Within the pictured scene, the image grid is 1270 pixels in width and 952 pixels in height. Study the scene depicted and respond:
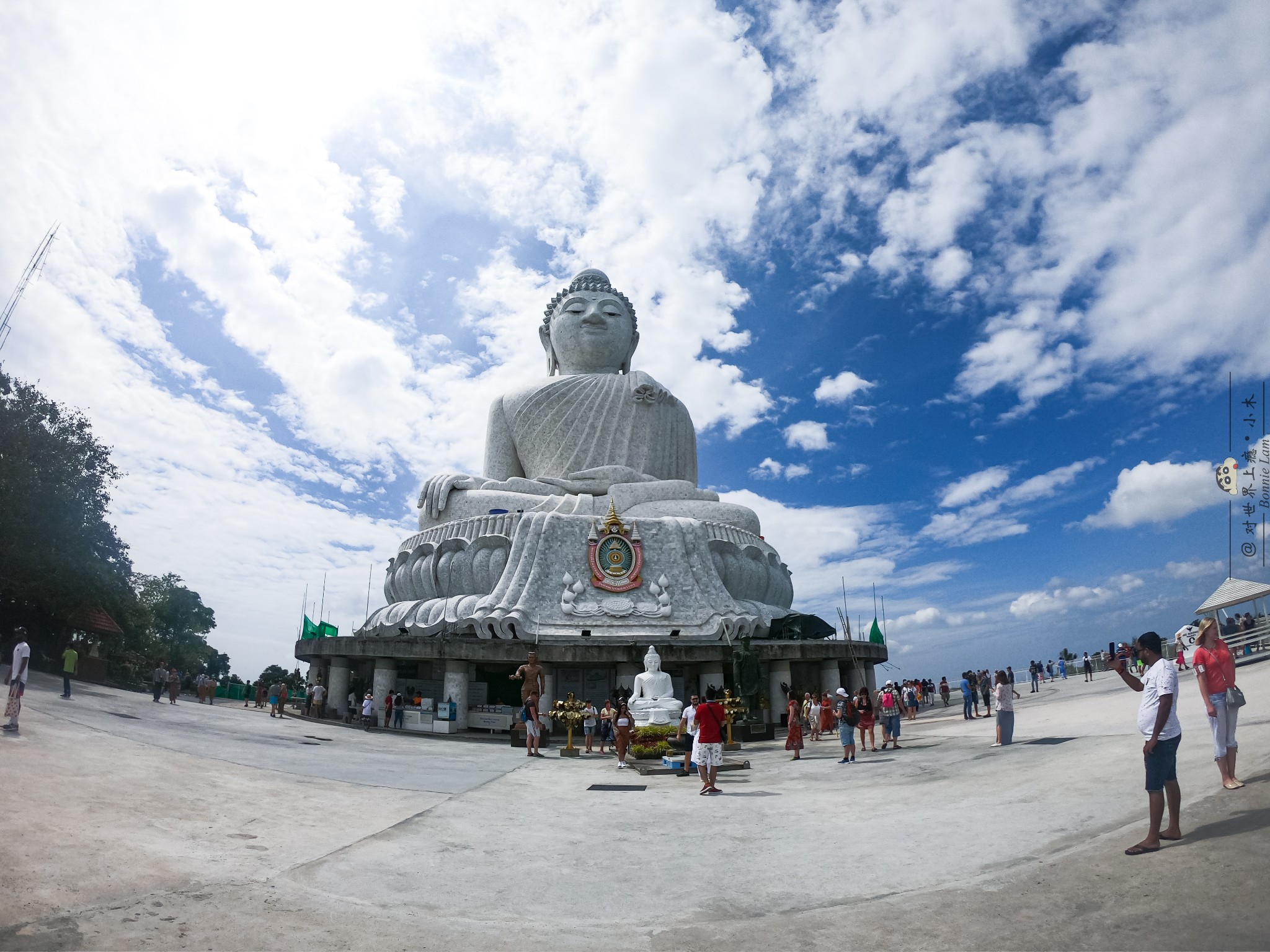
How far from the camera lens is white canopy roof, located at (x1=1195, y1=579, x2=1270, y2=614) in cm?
1535

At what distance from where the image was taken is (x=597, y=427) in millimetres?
23891

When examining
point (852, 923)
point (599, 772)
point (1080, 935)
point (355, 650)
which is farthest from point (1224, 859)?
point (355, 650)

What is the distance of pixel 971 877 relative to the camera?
12.8ft

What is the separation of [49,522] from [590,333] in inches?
620

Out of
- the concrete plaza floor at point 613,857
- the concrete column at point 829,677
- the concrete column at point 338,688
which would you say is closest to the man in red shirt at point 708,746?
the concrete plaza floor at point 613,857

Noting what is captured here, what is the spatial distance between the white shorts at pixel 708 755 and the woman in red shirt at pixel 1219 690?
13.6ft

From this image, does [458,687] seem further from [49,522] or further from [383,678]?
[49,522]

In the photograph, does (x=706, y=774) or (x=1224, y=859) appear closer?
(x=1224, y=859)

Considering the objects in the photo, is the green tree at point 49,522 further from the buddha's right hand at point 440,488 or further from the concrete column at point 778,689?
the concrete column at point 778,689

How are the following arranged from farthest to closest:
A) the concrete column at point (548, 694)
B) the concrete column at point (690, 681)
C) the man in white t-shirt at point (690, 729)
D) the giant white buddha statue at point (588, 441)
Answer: the giant white buddha statue at point (588, 441) < the concrete column at point (690, 681) < the concrete column at point (548, 694) < the man in white t-shirt at point (690, 729)

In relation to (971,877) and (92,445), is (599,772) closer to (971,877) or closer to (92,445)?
(971,877)

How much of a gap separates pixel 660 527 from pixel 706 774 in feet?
40.7

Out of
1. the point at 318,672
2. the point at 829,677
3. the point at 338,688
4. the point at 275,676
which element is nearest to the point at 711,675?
the point at 829,677

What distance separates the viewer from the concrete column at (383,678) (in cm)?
1670
